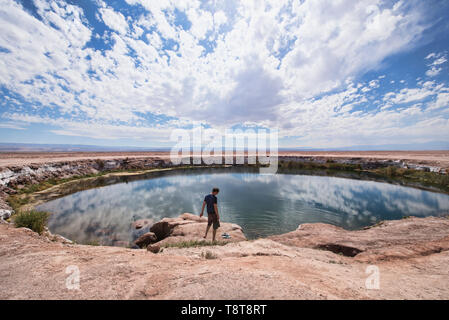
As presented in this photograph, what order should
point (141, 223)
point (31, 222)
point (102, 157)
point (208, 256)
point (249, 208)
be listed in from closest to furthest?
point (208, 256), point (31, 222), point (141, 223), point (249, 208), point (102, 157)

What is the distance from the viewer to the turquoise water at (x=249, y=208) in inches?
455

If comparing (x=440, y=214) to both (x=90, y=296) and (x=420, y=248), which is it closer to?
(x=420, y=248)

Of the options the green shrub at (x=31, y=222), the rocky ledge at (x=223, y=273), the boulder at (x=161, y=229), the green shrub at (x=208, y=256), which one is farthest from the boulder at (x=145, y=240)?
the green shrub at (x=208, y=256)

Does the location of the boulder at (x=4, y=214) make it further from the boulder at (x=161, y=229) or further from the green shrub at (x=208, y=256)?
the green shrub at (x=208, y=256)

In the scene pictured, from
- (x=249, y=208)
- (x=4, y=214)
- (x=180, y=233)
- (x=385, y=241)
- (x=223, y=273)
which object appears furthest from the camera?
(x=249, y=208)

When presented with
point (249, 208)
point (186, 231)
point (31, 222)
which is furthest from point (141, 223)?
point (249, 208)

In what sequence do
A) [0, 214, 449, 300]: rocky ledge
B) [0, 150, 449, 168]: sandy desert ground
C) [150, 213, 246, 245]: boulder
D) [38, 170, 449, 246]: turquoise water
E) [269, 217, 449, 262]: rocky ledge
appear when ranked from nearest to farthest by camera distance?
[0, 214, 449, 300]: rocky ledge → [269, 217, 449, 262]: rocky ledge → [150, 213, 246, 245]: boulder → [38, 170, 449, 246]: turquoise water → [0, 150, 449, 168]: sandy desert ground

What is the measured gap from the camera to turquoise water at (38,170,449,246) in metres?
11.6

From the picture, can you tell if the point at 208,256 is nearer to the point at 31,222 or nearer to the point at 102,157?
the point at 31,222

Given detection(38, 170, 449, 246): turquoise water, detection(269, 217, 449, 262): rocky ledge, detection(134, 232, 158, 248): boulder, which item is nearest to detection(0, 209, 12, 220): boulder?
detection(38, 170, 449, 246): turquoise water

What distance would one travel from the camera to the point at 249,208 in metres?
15.1

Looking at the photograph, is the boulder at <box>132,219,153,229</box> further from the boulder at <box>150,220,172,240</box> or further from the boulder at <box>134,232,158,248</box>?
the boulder at <box>134,232,158,248</box>
